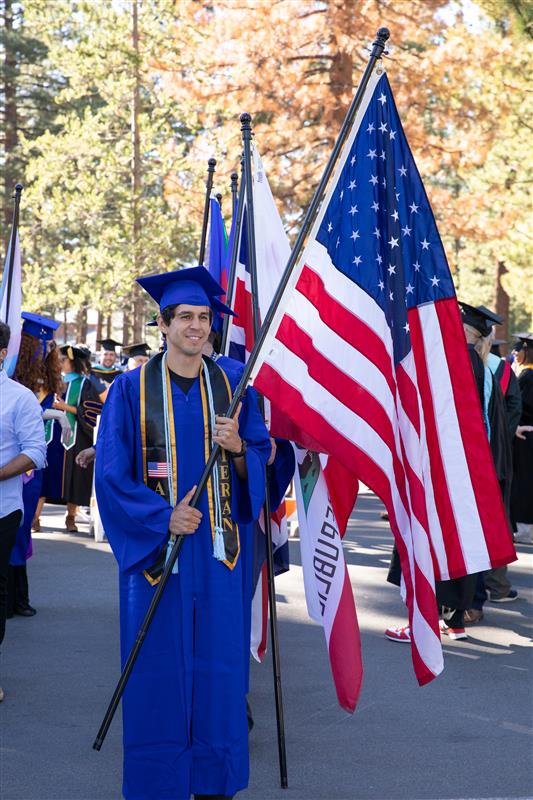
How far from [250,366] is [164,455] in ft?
1.59

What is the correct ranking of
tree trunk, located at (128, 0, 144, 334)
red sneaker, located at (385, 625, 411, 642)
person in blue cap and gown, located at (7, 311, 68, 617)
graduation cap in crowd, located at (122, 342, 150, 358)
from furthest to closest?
1. tree trunk, located at (128, 0, 144, 334)
2. graduation cap in crowd, located at (122, 342, 150, 358)
3. person in blue cap and gown, located at (7, 311, 68, 617)
4. red sneaker, located at (385, 625, 411, 642)

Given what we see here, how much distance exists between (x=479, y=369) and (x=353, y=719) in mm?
2697

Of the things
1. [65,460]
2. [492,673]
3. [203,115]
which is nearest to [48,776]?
[492,673]

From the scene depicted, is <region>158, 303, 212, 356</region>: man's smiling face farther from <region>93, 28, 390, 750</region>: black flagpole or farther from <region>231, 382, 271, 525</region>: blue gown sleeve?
<region>231, 382, 271, 525</region>: blue gown sleeve

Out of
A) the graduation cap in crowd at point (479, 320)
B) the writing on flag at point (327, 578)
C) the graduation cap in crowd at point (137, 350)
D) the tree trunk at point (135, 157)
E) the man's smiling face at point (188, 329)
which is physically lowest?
the writing on flag at point (327, 578)

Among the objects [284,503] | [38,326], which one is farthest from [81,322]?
[284,503]

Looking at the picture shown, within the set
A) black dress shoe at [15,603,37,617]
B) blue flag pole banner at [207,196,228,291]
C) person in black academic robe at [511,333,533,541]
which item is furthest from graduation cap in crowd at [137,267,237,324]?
person in black academic robe at [511,333,533,541]

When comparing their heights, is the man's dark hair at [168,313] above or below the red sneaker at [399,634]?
above

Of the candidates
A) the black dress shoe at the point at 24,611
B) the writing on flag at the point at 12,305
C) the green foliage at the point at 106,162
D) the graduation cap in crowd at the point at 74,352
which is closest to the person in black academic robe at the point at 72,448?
the graduation cap in crowd at the point at 74,352

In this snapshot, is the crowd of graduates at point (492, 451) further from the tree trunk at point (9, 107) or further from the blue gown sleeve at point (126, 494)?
the tree trunk at point (9, 107)

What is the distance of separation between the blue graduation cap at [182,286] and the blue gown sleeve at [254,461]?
439 millimetres

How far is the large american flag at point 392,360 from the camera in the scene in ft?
14.1

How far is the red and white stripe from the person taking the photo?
169 inches

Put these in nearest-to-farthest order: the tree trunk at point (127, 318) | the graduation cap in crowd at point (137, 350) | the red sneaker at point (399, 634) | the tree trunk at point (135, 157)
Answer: the red sneaker at point (399, 634) → the graduation cap in crowd at point (137, 350) → the tree trunk at point (135, 157) → the tree trunk at point (127, 318)
